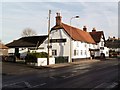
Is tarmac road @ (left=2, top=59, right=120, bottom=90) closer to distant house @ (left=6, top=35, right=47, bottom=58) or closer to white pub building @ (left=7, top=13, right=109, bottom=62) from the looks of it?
white pub building @ (left=7, top=13, right=109, bottom=62)

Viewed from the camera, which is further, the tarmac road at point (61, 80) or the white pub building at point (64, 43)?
the white pub building at point (64, 43)

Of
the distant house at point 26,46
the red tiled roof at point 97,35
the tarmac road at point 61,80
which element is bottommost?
the tarmac road at point 61,80

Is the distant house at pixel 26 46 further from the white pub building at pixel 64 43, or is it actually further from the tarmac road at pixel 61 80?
the tarmac road at pixel 61 80

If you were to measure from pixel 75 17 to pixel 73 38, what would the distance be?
6074 millimetres

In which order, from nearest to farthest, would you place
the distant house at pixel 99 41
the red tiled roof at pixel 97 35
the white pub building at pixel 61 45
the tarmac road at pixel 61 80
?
the tarmac road at pixel 61 80
the white pub building at pixel 61 45
the distant house at pixel 99 41
the red tiled roof at pixel 97 35

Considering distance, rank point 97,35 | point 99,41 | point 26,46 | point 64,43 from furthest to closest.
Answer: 1. point 97,35
2. point 99,41
3. point 26,46
4. point 64,43

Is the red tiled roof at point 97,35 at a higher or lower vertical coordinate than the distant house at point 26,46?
higher

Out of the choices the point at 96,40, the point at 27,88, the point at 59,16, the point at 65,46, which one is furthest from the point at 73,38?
the point at 27,88

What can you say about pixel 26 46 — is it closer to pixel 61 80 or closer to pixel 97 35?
pixel 97 35

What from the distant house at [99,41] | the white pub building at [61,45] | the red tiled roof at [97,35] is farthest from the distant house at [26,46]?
the red tiled roof at [97,35]

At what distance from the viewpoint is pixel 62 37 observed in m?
49.6

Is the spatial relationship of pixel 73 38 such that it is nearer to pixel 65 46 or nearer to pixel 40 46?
pixel 65 46

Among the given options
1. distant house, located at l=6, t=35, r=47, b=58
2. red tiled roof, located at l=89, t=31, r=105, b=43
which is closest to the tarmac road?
distant house, located at l=6, t=35, r=47, b=58

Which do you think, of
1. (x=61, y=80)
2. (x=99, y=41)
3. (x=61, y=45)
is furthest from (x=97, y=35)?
(x=61, y=80)
